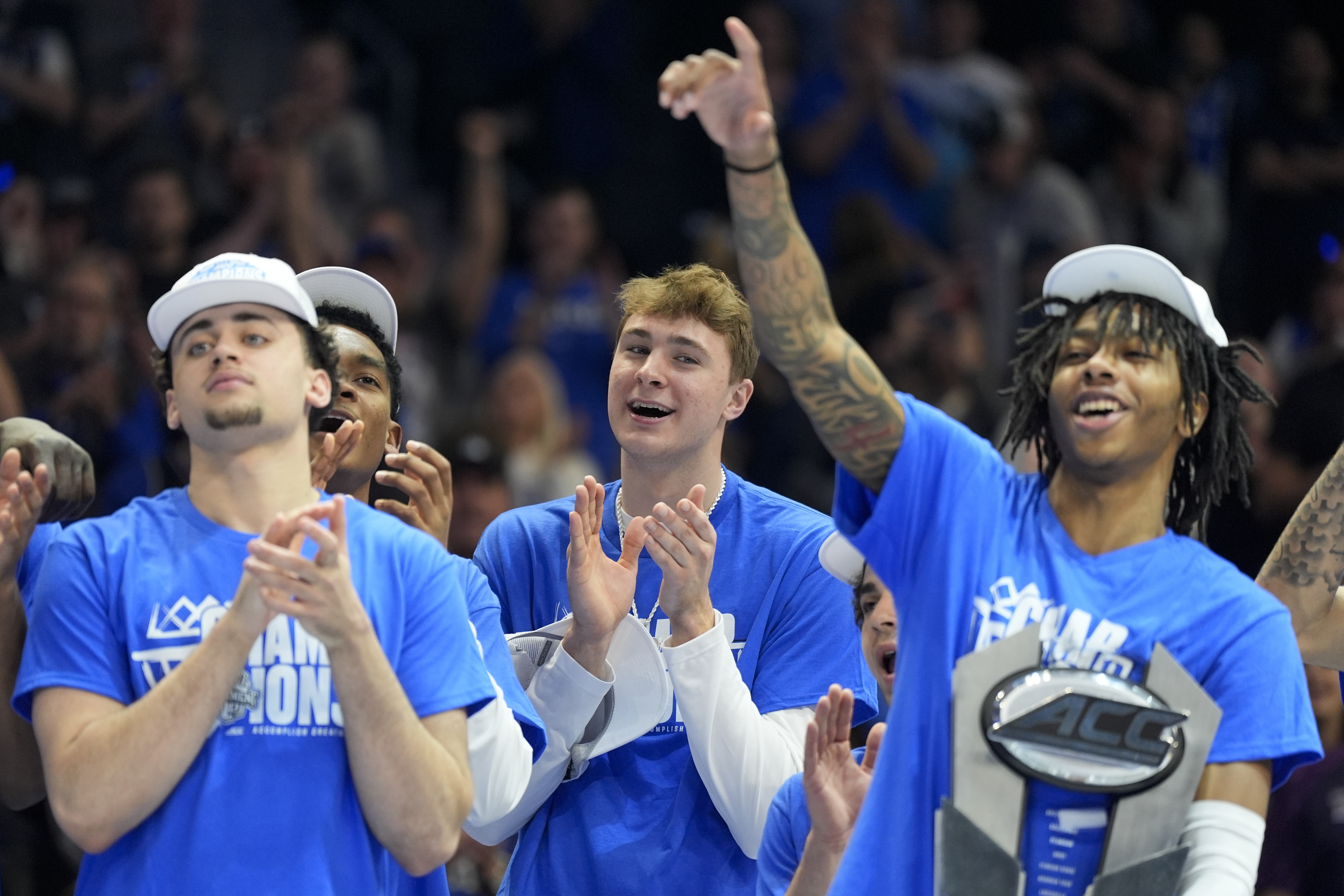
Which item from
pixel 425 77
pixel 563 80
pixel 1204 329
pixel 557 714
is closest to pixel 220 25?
pixel 425 77

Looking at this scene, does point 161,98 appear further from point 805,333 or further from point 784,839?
point 805,333

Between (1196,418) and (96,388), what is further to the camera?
(96,388)

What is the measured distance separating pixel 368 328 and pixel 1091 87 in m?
6.48

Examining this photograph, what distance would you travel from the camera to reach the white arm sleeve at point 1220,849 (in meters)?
2.85

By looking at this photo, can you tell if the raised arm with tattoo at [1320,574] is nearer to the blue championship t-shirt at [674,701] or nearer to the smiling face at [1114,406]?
the smiling face at [1114,406]

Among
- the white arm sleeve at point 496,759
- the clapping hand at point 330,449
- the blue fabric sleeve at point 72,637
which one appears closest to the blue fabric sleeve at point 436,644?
the white arm sleeve at point 496,759

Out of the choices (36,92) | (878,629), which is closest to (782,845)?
(878,629)

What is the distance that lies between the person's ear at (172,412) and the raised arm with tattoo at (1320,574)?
7.77 ft

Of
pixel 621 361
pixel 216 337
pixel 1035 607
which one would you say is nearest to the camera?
pixel 1035 607

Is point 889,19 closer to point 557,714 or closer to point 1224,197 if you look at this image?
point 1224,197

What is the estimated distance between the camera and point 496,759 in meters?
3.38

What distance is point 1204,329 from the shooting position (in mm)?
3268

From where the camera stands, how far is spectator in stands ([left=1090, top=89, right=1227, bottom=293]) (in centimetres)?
931

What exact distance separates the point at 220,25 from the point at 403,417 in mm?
2796
